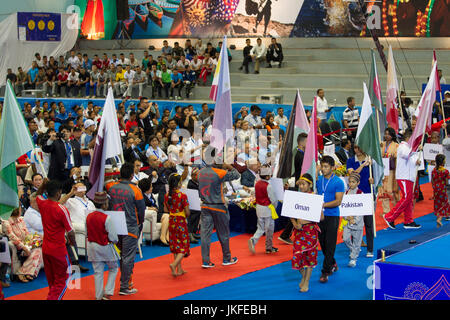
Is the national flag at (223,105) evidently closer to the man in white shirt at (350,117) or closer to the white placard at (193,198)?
the white placard at (193,198)

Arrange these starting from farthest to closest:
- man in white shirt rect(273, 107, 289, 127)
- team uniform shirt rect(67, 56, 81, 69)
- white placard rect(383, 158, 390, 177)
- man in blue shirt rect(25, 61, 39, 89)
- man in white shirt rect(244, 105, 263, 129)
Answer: team uniform shirt rect(67, 56, 81, 69), man in blue shirt rect(25, 61, 39, 89), man in white shirt rect(273, 107, 289, 127), man in white shirt rect(244, 105, 263, 129), white placard rect(383, 158, 390, 177)

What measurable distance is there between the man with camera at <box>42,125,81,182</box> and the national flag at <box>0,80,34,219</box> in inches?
178

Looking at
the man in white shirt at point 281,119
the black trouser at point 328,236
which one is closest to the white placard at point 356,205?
the black trouser at point 328,236

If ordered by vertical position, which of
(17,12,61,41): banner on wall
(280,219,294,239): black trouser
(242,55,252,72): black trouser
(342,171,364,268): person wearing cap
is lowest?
(280,219,294,239): black trouser

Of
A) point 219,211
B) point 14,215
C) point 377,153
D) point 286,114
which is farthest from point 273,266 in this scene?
point 286,114

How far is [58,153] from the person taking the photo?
12844mm

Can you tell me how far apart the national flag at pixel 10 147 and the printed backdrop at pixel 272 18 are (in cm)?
1859

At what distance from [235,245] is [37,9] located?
73.1 feet

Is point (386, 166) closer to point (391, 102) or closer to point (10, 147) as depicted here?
point (391, 102)

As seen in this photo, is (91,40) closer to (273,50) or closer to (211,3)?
(211,3)

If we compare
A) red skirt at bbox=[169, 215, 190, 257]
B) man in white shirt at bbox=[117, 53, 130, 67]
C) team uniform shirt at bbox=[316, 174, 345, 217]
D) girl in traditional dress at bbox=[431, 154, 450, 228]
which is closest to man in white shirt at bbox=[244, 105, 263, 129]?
girl in traditional dress at bbox=[431, 154, 450, 228]

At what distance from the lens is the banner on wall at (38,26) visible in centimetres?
2859

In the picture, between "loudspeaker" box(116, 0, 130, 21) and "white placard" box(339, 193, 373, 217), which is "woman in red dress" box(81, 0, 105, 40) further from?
"white placard" box(339, 193, 373, 217)

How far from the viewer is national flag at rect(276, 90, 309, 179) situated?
34.0 ft
